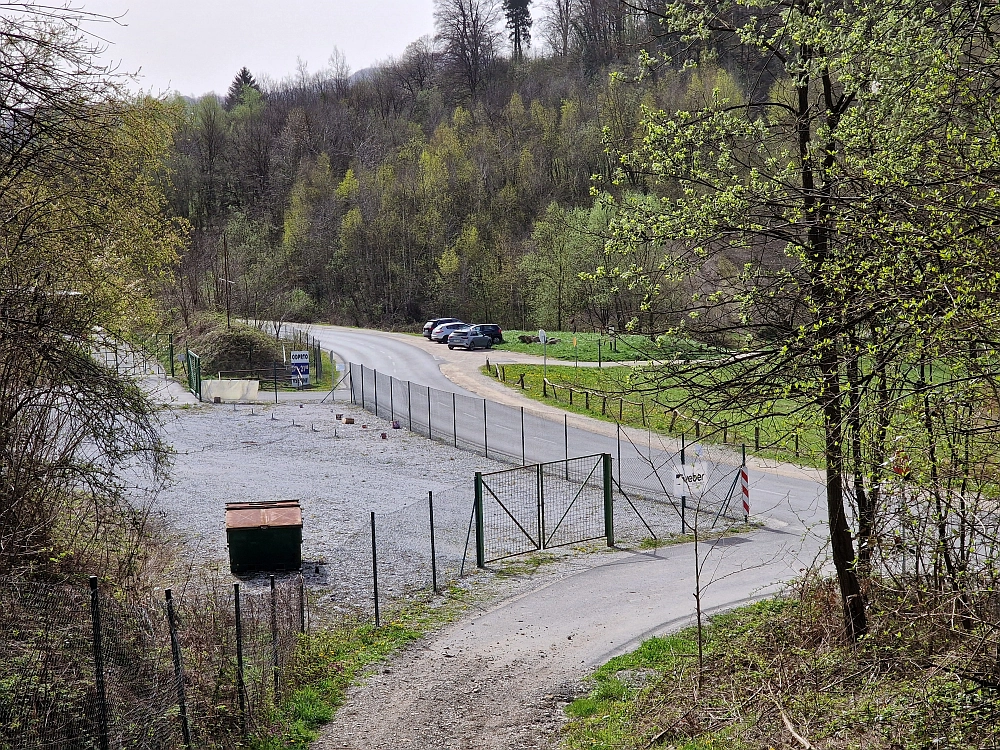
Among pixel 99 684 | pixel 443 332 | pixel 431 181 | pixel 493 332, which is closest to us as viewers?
pixel 99 684

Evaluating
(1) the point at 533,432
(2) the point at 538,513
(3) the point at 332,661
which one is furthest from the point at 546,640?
(1) the point at 533,432

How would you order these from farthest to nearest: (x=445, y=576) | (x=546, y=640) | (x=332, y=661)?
(x=445, y=576) → (x=546, y=640) → (x=332, y=661)

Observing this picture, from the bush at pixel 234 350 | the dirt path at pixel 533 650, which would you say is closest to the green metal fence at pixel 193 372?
the bush at pixel 234 350

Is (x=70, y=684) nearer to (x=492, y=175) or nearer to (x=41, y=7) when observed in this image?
(x=41, y=7)

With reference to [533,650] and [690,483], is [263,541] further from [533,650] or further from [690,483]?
[690,483]

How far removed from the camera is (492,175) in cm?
9019

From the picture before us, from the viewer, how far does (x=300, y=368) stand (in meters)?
42.7

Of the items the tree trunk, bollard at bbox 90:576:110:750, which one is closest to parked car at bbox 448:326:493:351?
the tree trunk

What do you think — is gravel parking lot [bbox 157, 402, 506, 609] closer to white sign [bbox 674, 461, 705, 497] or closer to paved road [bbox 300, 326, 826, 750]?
paved road [bbox 300, 326, 826, 750]

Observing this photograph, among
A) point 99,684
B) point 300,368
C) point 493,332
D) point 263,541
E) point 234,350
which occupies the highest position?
point 493,332

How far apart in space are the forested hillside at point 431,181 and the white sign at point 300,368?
18.5 metres

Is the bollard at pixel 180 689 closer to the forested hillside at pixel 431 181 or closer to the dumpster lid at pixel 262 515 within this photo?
the dumpster lid at pixel 262 515

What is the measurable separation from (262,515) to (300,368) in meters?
26.5

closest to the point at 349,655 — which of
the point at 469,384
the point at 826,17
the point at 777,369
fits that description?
the point at 777,369
